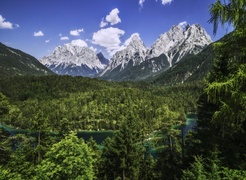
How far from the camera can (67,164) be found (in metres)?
16.4

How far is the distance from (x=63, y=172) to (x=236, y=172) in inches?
477

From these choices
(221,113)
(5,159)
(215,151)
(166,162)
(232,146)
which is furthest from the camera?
(166,162)

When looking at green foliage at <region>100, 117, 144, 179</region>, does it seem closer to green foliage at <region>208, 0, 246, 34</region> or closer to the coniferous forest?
the coniferous forest

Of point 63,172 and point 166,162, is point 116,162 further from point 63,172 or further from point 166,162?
point 63,172

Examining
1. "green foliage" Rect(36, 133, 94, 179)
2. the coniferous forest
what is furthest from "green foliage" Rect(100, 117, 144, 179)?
"green foliage" Rect(36, 133, 94, 179)

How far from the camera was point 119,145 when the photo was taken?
1407 inches

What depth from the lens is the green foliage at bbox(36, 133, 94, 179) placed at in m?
16.1

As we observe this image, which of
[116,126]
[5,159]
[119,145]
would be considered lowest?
[116,126]

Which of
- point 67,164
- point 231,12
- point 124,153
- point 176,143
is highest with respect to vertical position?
point 231,12

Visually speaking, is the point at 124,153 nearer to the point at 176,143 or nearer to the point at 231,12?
the point at 176,143

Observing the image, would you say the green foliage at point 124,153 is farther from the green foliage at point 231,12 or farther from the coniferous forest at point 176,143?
the green foliage at point 231,12

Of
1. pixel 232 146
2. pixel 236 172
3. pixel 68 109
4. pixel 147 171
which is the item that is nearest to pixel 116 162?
pixel 147 171

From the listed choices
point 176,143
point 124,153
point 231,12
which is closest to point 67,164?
point 231,12

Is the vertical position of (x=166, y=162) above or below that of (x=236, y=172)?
below
